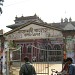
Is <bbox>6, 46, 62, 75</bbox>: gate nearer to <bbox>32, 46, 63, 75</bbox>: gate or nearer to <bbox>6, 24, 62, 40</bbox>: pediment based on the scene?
<bbox>32, 46, 63, 75</bbox>: gate

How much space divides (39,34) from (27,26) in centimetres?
89

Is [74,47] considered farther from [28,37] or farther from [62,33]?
[28,37]

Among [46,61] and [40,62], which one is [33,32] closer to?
[46,61]

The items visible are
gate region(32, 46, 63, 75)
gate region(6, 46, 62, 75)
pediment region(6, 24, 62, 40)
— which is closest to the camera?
pediment region(6, 24, 62, 40)

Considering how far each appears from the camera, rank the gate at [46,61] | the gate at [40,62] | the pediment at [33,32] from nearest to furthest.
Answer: the pediment at [33,32], the gate at [40,62], the gate at [46,61]

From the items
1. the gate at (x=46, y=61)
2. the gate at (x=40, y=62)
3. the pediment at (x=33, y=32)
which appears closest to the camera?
the pediment at (x=33, y=32)

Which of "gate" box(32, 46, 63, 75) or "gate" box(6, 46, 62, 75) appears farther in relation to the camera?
"gate" box(32, 46, 63, 75)

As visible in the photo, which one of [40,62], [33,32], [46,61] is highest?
[33,32]

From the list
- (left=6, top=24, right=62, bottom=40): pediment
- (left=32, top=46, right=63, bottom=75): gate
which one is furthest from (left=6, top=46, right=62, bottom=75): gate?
(left=6, top=24, right=62, bottom=40): pediment

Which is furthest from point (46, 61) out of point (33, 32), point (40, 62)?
point (33, 32)

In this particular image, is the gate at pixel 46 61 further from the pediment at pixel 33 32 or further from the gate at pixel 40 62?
the pediment at pixel 33 32

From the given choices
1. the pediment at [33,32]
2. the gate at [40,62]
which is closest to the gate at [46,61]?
the gate at [40,62]

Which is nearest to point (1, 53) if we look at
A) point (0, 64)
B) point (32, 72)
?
point (0, 64)

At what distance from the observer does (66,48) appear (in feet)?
48.2
